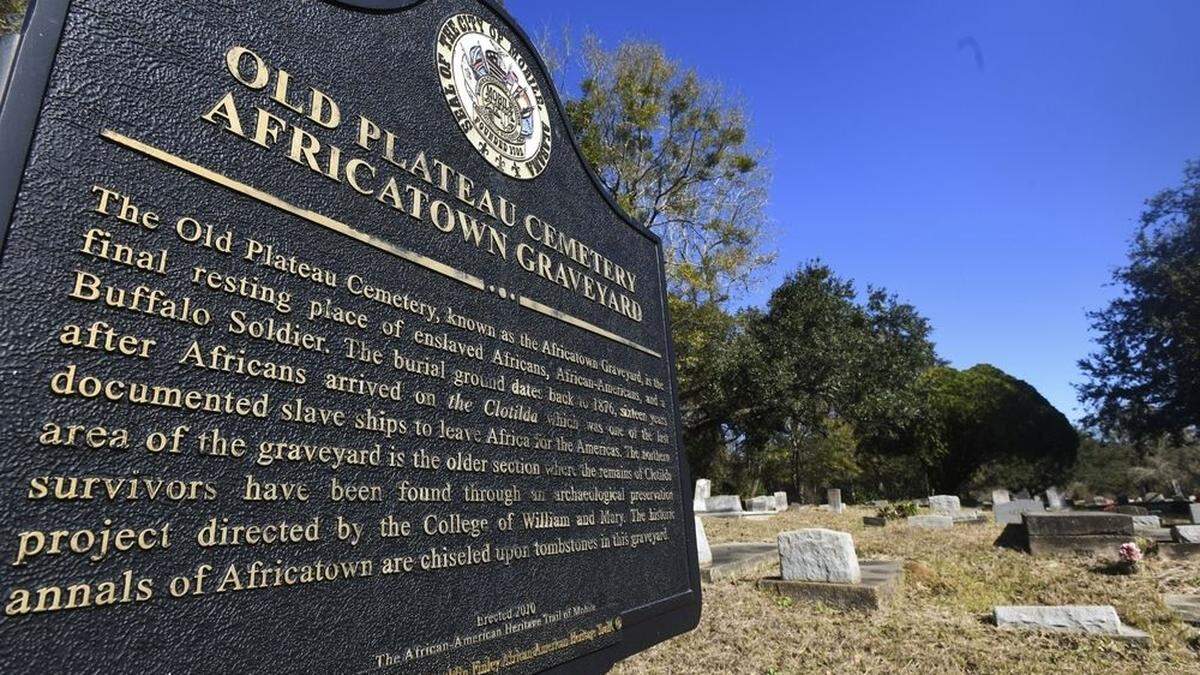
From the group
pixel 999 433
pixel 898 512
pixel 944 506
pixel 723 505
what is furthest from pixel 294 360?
pixel 999 433

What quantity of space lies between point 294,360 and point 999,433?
132 ft

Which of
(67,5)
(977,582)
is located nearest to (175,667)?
(67,5)

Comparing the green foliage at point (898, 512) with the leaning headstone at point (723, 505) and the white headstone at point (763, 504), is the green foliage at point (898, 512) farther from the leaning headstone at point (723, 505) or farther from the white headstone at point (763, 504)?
the leaning headstone at point (723, 505)

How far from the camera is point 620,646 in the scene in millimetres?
2771

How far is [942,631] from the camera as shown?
551 cm

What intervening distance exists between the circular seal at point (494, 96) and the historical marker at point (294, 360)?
1 cm

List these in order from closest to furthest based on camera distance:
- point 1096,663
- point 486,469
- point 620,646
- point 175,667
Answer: point 175,667 → point 486,469 → point 620,646 → point 1096,663

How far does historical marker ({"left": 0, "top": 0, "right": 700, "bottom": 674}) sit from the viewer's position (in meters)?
1.45

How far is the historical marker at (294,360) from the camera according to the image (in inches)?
57.1

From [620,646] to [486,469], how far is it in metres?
1.08

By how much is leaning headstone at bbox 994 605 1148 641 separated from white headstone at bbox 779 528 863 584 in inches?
53.5

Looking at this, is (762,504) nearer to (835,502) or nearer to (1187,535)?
(835,502)

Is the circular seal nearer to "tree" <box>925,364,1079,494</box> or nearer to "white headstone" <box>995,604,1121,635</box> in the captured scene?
"white headstone" <box>995,604,1121,635</box>

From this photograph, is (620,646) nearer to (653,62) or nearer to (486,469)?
(486,469)
